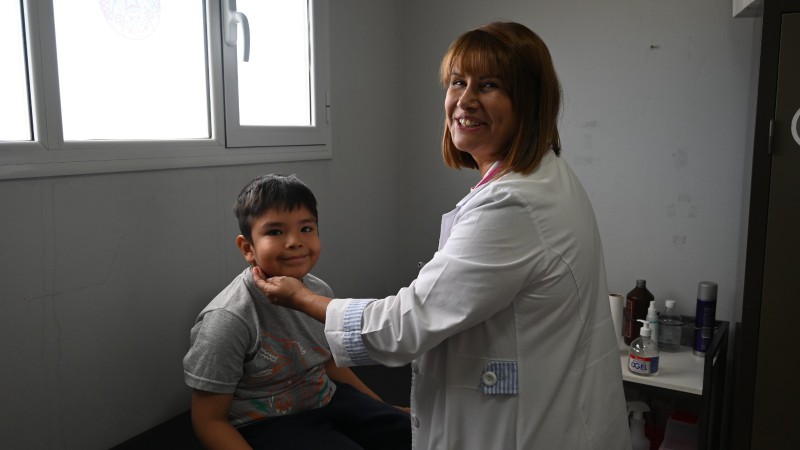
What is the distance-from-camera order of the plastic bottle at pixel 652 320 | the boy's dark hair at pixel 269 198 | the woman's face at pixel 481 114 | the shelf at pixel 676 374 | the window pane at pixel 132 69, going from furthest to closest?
the plastic bottle at pixel 652 320
the shelf at pixel 676 374
the window pane at pixel 132 69
the boy's dark hair at pixel 269 198
the woman's face at pixel 481 114

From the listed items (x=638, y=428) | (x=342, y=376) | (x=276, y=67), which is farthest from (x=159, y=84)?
(x=638, y=428)

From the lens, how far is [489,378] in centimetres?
115

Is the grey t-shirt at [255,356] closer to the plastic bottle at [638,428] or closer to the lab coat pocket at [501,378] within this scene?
the lab coat pocket at [501,378]

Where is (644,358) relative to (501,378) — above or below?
below

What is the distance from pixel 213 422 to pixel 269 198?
0.50m

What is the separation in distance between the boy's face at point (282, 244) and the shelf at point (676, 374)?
3.37 ft

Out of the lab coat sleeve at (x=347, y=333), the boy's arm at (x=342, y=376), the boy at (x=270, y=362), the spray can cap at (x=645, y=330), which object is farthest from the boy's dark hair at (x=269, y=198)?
the spray can cap at (x=645, y=330)

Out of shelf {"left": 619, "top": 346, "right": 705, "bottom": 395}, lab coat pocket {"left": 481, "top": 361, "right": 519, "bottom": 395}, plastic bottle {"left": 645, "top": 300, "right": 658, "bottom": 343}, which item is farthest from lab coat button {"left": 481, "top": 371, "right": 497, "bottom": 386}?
plastic bottle {"left": 645, "top": 300, "right": 658, "bottom": 343}

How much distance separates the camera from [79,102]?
156cm

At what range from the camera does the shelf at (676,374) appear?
6.15 feet

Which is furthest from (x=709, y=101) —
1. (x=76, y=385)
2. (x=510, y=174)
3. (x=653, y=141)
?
(x=76, y=385)

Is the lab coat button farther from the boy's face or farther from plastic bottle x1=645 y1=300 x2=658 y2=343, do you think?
plastic bottle x1=645 y1=300 x2=658 y2=343

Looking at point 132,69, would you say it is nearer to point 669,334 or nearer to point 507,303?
point 507,303

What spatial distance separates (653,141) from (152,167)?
176 cm
